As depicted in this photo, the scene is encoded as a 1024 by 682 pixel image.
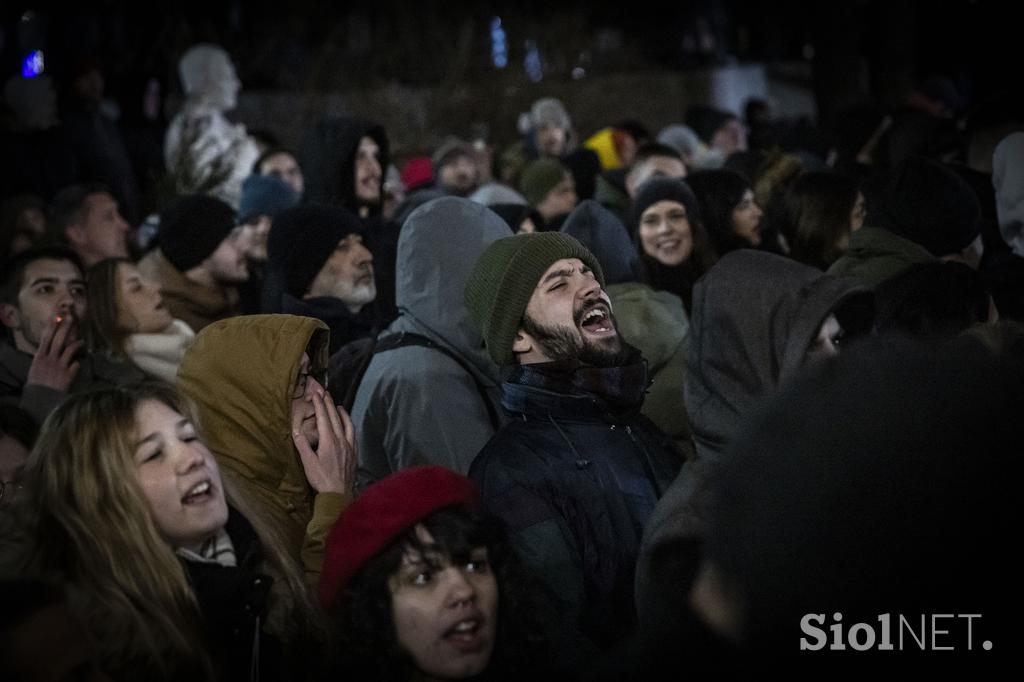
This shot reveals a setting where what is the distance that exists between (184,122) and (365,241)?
5361 millimetres

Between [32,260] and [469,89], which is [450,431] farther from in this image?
[469,89]

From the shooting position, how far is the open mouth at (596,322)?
4.13 meters

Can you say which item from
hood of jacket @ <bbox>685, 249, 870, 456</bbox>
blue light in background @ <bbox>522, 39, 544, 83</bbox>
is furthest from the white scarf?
blue light in background @ <bbox>522, 39, 544, 83</bbox>

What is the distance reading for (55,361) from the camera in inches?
208

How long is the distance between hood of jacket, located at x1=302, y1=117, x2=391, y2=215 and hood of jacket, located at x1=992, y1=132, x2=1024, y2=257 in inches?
140

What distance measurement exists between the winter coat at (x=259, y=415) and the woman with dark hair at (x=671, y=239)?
302 centimetres

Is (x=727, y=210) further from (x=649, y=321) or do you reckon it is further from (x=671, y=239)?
(x=649, y=321)

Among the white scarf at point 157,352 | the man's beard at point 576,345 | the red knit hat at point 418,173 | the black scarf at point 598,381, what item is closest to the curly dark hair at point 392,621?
the black scarf at point 598,381

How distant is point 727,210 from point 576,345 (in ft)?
12.3

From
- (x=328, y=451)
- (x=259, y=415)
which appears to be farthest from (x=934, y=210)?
(x=259, y=415)

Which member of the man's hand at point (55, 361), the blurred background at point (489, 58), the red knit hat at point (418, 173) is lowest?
the man's hand at point (55, 361)

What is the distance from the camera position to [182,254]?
24.0ft

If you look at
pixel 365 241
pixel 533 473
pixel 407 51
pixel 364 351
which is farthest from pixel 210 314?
pixel 407 51

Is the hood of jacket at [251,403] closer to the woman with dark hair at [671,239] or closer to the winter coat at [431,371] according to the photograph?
the winter coat at [431,371]
